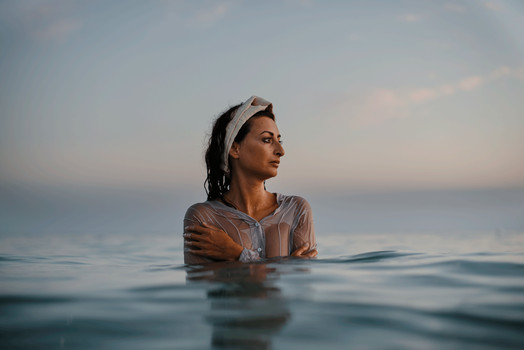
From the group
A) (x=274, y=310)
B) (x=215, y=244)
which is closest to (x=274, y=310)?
(x=274, y=310)

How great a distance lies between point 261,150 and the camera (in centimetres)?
464

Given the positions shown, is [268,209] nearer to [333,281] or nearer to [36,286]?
[333,281]

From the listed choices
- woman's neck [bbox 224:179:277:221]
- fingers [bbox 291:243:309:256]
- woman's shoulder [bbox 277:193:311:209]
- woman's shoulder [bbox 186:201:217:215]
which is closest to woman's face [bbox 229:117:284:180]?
woman's neck [bbox 224:179:277:221]

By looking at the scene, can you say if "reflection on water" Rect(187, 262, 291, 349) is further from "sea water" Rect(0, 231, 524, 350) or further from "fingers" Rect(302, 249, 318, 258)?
"fingers" Rect(302, 249, 318, 258)

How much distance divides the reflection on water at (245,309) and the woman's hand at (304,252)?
1324 mm

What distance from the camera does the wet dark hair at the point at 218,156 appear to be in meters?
4.89

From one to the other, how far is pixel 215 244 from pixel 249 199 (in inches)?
32.1

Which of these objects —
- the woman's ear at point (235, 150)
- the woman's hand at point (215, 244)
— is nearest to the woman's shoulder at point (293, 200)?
the woman's ear at point (235, 150)

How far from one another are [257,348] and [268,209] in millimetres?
3339

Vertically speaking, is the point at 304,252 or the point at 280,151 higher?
the point at 280,151

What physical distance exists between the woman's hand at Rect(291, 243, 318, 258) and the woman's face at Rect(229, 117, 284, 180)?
0.78 m

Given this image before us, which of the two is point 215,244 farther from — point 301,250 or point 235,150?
point 235,150

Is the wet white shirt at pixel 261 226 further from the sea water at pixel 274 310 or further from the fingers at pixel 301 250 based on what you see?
the sea water at pixel 274 310

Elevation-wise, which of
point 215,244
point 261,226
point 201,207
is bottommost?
point 215,244
